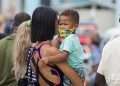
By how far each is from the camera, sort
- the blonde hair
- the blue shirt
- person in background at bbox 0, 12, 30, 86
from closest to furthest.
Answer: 1. the blue shirt
2. the blonde hair
3. person in background at bbox 0, 12, 30, 86

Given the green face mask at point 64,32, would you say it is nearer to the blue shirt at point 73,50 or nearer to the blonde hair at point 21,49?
the blue shirt at point 73,50

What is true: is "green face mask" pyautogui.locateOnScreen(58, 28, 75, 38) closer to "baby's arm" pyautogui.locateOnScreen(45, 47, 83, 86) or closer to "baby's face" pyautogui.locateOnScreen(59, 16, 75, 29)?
"baby's face" pyautogui.locateOnScreen(59, 16, 75, 29)

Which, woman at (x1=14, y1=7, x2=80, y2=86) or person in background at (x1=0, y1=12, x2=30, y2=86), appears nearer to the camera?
woman at (x1=14, y1=7, x2=80, y2=86)

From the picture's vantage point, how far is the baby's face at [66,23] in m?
6.68

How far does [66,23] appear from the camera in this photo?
6691 mm

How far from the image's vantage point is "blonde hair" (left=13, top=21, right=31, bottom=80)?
21.8ft

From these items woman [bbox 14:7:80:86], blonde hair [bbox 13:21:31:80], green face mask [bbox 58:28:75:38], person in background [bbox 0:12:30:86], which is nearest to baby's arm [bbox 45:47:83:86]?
woman [bbox 14:7:80:86]

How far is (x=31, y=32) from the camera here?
259 inches

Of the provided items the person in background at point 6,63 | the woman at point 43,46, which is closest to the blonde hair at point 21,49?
the woman at point 43,46

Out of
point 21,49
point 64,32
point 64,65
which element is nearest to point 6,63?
point 21,49

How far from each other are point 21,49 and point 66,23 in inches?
20.6

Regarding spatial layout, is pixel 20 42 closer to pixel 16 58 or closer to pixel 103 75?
pixel 16 58

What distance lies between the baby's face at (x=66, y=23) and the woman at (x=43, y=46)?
0.18 m

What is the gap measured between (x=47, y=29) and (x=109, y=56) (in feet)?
2.16
